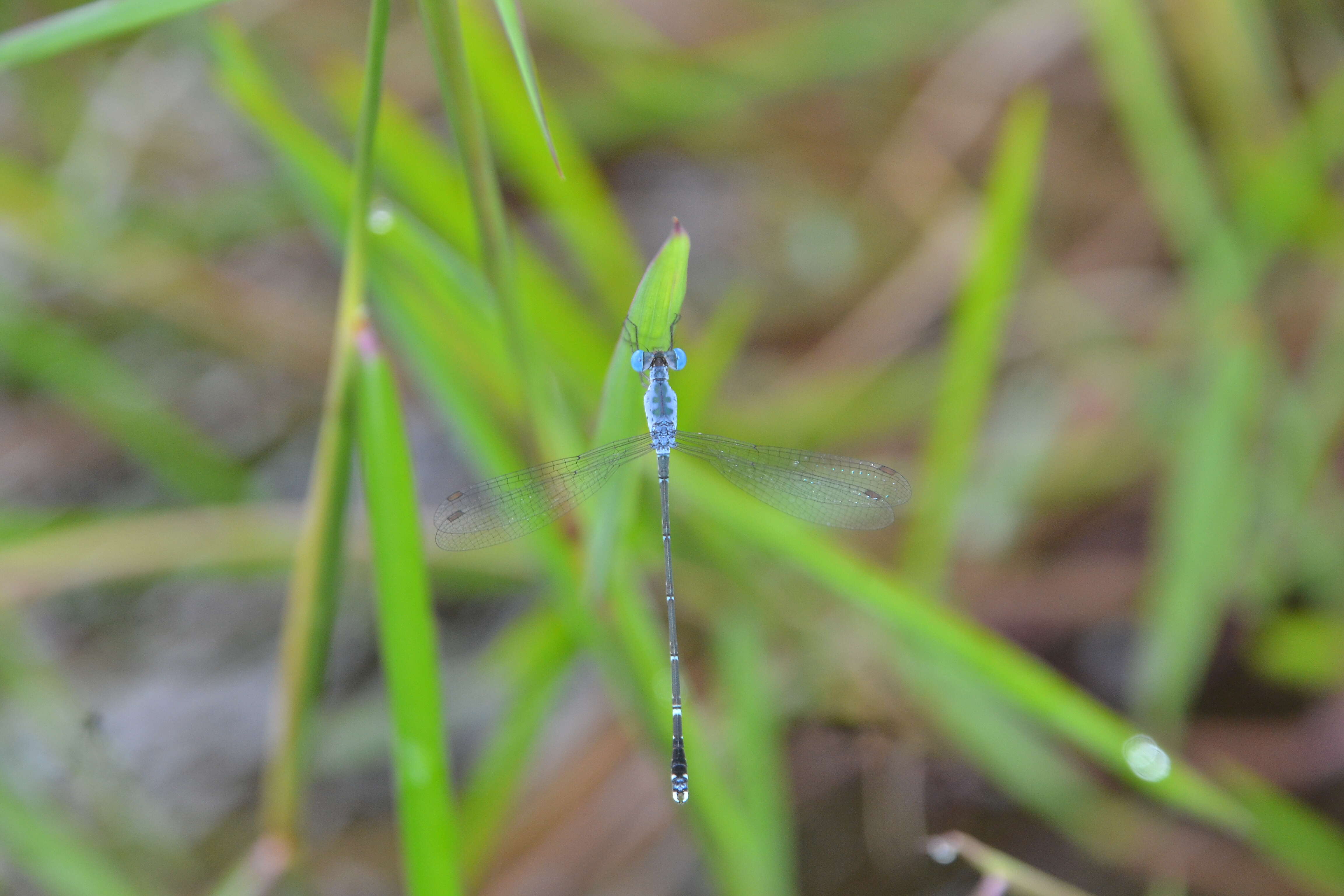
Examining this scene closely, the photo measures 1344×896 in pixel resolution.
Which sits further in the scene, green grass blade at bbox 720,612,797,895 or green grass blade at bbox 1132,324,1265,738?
green grass blade at bbox 1132,324,1265,738

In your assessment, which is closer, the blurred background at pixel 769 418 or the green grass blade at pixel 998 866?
the green grass blade at pixel 998 866

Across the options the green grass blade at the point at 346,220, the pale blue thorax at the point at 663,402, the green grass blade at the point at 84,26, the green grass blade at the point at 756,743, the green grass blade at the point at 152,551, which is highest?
the green grass blade at the point at 84,26

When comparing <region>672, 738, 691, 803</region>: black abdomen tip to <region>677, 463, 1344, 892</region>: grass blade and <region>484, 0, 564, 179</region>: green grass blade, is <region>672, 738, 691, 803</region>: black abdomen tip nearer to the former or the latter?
<region>677, 463, 1344, 892</region>: grass blade

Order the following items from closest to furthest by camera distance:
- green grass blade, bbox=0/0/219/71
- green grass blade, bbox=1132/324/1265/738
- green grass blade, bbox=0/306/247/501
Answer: green grass blade, bbox=0/0/219/71 < green grass blade, bbox=1132/324/1265/738 < green grass blade, bbox=0/306/247/501

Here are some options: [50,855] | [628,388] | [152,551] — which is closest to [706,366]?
[628,388]

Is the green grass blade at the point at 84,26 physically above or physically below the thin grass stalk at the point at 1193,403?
above

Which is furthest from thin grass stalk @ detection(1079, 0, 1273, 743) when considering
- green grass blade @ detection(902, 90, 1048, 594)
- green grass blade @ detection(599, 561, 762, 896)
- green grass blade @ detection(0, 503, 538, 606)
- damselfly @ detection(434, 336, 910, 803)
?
green grass blade @ detection(0, 503, 538, 606)

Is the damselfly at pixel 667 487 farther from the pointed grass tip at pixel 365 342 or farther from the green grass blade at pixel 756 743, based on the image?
the pointed grass tip at pixel 365 342

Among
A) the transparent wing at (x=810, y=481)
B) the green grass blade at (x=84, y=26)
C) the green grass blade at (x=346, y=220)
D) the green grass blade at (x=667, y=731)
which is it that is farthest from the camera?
the transparent wing at (x=810, y=481)

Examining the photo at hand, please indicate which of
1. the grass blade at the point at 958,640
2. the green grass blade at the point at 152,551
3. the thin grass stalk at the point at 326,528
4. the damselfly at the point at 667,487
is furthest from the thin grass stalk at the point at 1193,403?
the thin grass stalk at the point at 326,528
